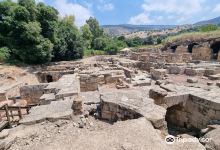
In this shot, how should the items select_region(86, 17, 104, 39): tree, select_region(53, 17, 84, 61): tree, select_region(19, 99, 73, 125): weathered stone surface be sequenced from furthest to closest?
select_region(86, 17, 104, 39): tree → select_region(53, 17, 84, 61): tree → select_region(19, 99, 73, 125): weathered stone surface

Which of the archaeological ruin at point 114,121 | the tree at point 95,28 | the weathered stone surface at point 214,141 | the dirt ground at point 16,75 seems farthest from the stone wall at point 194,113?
the tree at point 95,28

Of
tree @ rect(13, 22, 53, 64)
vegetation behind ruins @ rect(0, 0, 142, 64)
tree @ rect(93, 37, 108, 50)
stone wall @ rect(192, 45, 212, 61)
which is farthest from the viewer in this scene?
tree @ rect(93, 37, 108, 50)

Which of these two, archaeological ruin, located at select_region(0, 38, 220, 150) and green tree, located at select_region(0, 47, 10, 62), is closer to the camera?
archaeological ruin, located at select_region(0, 38, 220, 150)

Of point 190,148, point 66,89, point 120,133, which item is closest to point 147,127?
point 120,133

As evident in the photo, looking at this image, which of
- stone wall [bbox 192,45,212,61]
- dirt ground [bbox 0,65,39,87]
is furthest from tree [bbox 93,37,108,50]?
dirt ground [bbox 0,65,39,87]

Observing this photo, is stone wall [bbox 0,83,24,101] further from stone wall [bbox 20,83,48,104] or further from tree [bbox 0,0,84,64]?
tree [bbox 0,0,84,64]

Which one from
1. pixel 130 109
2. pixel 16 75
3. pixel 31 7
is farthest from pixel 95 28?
pixel 130 109

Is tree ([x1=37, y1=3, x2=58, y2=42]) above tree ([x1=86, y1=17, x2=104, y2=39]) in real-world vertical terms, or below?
below

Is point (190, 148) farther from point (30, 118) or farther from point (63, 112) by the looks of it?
point (30, 118)

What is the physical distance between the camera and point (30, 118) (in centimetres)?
551

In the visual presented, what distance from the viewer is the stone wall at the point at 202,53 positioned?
26.6 metres

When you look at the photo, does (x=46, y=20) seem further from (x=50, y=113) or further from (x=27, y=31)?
(x=50, y=113)

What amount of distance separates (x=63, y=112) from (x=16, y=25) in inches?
732

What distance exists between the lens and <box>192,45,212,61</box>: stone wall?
26647mm
